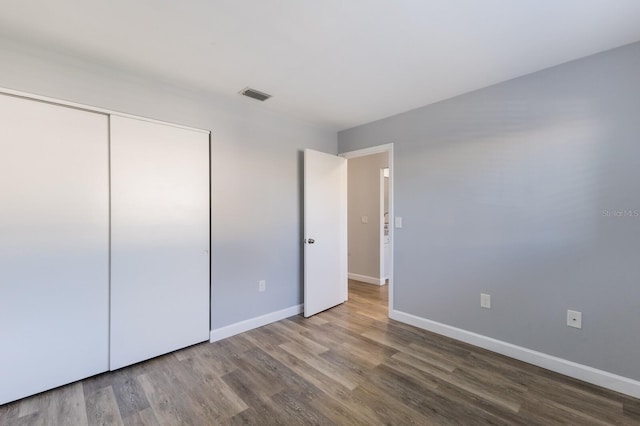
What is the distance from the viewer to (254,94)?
2.66m

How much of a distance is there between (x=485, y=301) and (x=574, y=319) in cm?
61

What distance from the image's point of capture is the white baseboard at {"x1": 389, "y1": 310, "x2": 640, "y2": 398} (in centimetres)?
192

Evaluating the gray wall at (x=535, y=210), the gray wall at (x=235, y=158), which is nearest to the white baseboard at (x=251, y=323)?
the gray wall at (x=235, y=158)

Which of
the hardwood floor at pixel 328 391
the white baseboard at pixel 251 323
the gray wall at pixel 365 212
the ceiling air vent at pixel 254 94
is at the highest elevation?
the ceiling air vent at pixel 254 94

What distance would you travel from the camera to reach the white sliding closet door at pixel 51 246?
1803 mm

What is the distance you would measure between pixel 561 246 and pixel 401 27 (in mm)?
2032

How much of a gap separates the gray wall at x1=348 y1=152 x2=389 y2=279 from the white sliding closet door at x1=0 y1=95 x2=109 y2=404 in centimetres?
371

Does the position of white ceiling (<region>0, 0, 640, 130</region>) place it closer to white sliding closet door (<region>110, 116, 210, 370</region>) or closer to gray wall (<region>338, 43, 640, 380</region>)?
gray wall (<region>338, 43, 640, 380</region>)

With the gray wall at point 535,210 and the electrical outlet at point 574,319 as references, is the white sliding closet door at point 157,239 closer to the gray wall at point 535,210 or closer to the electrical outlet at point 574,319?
the gray wall at point 535,210

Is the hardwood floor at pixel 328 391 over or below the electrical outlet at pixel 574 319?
below

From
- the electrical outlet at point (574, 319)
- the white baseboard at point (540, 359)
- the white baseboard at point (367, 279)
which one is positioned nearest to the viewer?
the white baseboard at point (540, 359)

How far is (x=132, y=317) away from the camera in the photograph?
7.38 feet

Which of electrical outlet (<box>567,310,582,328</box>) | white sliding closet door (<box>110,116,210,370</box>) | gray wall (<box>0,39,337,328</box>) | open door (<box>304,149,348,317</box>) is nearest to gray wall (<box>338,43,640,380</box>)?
electrical outlet (<box>567,310,582,328</box>)

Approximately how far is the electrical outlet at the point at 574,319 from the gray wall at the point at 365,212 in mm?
2763
